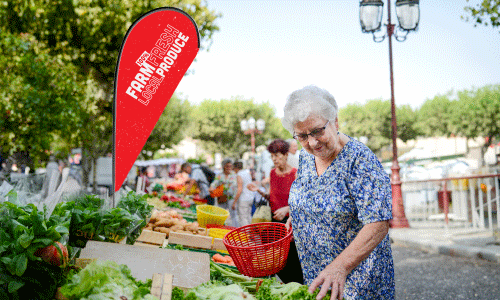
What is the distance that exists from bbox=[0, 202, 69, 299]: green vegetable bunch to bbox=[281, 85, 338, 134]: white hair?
1.28m

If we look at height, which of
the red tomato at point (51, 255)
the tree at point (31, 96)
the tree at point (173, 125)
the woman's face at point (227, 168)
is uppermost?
the tree at point (173, 125)

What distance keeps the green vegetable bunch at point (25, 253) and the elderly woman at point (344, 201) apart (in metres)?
1.31

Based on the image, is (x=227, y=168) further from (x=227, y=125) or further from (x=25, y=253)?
(x=227, y=125)

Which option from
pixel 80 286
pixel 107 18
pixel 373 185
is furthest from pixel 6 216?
pixel 107 18

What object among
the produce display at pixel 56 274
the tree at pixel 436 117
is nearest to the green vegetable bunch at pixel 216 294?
the produce display at pixel 56 274

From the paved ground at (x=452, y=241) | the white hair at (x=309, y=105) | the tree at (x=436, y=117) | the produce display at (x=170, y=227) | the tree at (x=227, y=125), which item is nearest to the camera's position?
the white hair at (x=309, y=105)

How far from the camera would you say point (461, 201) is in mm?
10789

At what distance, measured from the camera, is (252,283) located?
2490 millimetres

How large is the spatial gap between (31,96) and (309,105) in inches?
373

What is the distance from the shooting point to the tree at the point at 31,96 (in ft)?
32.1

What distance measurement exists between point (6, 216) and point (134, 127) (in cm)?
145

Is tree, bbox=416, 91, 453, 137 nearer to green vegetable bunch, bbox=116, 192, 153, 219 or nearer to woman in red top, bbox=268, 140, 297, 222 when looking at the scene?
woman in red top, bbox=268, 140, 297, 222

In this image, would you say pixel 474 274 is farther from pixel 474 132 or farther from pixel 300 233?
pixel 474 132

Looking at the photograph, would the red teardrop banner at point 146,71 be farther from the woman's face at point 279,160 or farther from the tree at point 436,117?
the tree at point 436,117
